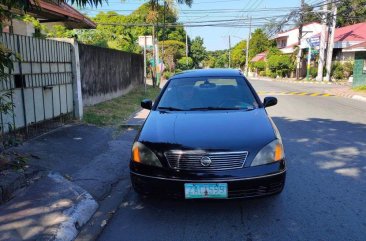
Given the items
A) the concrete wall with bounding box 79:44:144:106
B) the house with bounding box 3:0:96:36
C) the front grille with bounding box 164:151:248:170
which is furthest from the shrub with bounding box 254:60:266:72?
the front grille with bounding box 164:151:248:170

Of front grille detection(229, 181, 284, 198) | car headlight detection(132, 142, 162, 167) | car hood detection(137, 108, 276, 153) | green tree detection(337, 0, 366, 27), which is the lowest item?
front grille detection(229, 181, 284, 198)

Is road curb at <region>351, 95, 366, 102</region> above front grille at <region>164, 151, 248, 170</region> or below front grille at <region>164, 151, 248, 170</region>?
below

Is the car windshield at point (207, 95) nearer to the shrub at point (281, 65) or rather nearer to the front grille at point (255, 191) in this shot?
the front grille at point (255, 191)

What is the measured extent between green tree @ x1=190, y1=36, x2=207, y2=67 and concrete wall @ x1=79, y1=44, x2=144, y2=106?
6371 centimetres

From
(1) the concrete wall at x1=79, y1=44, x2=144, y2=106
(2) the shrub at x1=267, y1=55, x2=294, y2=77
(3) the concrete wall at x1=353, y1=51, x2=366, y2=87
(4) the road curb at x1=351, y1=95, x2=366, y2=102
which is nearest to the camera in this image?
(1) the concrete wall at x1=79, y1=44, x2=144, y2=106

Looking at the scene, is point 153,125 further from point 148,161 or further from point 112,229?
point 112,229

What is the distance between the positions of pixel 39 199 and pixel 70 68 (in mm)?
5056

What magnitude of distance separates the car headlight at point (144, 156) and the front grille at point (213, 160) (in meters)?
0.26

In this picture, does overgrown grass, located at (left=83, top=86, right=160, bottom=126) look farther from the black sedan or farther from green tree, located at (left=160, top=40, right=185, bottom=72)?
Answer: green tree, located at (left=160, top=40, right=185, bottom=72)

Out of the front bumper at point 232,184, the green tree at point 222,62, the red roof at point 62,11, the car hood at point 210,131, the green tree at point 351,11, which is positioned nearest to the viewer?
the front bumper at point 232,184

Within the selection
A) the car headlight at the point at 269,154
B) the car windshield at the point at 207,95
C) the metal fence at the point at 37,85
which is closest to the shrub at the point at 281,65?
the metal fence at the point at 37,85

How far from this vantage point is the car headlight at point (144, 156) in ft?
12.7

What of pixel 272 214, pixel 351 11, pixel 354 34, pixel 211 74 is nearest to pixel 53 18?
pixel 211 74

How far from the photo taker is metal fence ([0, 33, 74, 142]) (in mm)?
6289
